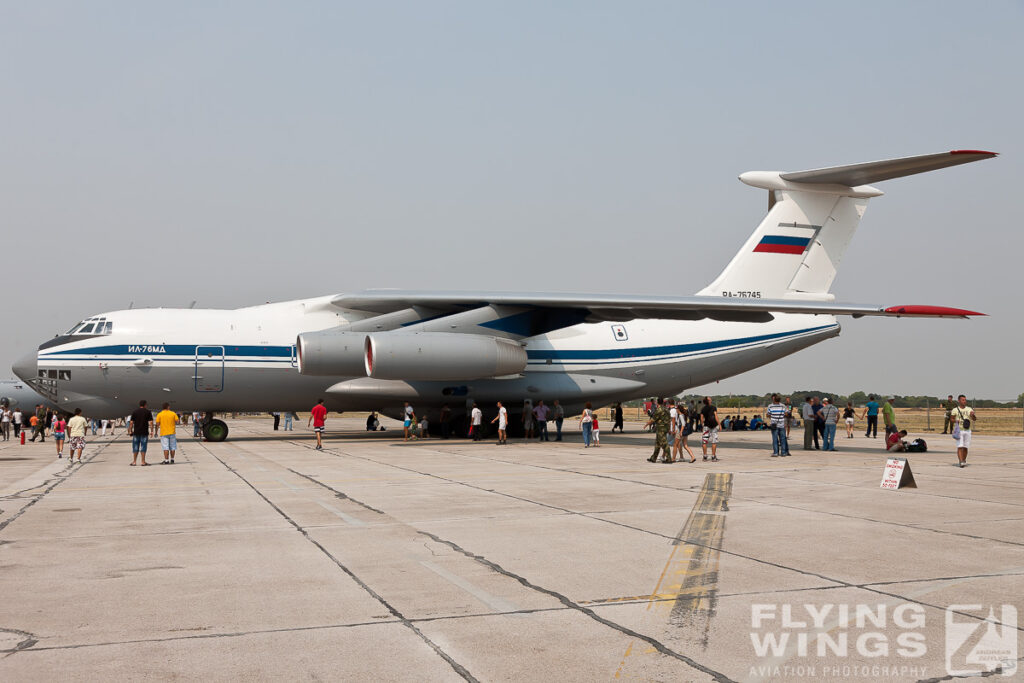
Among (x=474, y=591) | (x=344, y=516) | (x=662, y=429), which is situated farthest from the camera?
(x=662, y=429)

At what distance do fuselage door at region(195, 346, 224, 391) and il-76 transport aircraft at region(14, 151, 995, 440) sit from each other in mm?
31

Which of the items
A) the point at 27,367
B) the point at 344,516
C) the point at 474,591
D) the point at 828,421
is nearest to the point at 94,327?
the point at 27,367

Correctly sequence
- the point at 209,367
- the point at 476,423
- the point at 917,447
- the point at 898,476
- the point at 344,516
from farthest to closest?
1. the point at 476,423
2. the point at 209,367
3. the point at 917,447
4. the point at 898,476
5. the point at 344,516

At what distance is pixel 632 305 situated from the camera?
2206 cm

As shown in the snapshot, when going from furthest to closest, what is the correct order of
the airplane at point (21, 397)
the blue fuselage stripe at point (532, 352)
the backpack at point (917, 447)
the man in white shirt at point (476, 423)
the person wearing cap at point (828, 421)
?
the airplane at point (21, 397) < the man in white shirt at point (476, 423) < the blue fuselage stripe at point (532, 352) < the person wearing cap at point (828, 421) < the backpack at point (917, 447)

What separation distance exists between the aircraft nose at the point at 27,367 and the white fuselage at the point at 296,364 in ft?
0.80

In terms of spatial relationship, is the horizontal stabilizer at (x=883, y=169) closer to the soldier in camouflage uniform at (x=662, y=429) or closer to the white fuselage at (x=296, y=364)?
the white fuselage at (x=296, y=364)

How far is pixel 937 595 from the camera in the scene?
5750 millimetres

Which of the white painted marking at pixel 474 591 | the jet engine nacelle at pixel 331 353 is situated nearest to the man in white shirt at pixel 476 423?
the jet engine nacelle at pixel 331 353

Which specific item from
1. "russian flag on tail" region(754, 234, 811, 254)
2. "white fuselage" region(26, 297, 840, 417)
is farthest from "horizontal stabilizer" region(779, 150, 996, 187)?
"white fuselage" region(26, 297, 840, 417)

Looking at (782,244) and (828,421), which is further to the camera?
(782,244)

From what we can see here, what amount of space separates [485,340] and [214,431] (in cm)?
830

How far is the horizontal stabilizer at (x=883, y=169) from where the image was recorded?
18.3 metres

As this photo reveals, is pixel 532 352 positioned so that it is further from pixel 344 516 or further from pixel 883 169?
pixel 344 516
